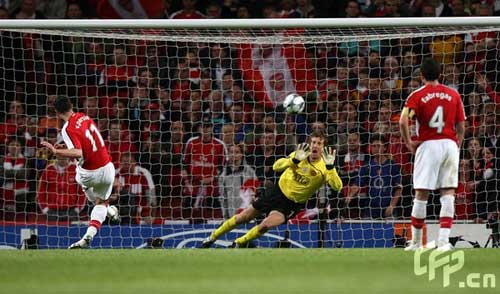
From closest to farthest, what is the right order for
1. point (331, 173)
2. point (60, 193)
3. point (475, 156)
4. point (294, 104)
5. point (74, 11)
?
point (331, 173), point (294, 104), point (475, 156), point (60, 193), point (74, 11)

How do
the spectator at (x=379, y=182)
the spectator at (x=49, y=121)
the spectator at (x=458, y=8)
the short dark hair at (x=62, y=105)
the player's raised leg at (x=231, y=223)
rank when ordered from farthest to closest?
1. the spectator at (x=458, y=8)
2. the spectator at (x=49, y=121)
3. the spectator at (x=379, y=182)
4. the player's raised leg at (x=231, y=223)
5. the short dark hair at (x=62, y=105)

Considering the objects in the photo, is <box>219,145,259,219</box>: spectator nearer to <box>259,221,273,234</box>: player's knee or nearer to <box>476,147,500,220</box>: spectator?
<box>259,221,273,234</box>: player's knee

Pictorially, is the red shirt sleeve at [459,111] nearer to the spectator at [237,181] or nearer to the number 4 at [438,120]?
the number 4 at [438,120]

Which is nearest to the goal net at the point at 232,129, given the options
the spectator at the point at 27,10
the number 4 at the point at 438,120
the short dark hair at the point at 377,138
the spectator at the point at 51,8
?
the short dark hair at the point at 377,138

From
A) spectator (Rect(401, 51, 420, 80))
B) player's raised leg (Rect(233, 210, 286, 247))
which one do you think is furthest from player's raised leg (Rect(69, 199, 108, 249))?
spectator (Rect(401, 51, 420, 80))

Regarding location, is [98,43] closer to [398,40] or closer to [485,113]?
[398,40]

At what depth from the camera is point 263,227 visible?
42.7 feet

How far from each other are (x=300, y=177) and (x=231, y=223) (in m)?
1.01

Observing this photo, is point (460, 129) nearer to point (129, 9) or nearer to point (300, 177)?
point (300, 177)

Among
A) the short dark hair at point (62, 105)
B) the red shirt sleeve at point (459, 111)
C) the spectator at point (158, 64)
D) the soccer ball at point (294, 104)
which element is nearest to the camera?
the red shirt sleeve at point (459, 111)

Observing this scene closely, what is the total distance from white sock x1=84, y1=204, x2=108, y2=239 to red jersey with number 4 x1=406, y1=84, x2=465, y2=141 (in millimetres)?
3997

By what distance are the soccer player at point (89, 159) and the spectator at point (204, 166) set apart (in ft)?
5.94

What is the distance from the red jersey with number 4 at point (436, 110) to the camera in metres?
10.7

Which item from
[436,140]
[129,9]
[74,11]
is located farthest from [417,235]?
[129,9]
